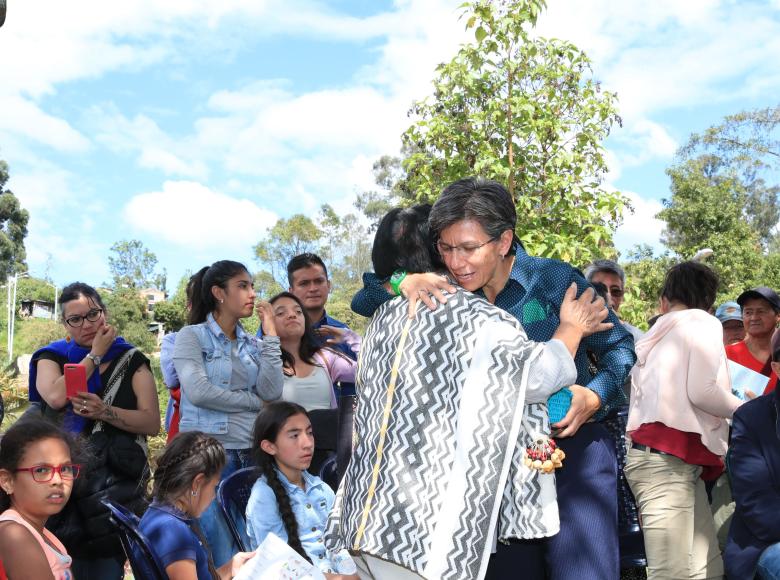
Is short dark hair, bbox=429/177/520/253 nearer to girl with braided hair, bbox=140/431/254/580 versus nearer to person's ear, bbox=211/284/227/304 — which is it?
girl with braided hair, bbox=140/431/254/580

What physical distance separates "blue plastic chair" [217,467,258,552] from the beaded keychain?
2117 millimetres

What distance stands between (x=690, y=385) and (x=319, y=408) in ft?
6.88

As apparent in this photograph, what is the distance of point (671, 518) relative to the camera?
421cm

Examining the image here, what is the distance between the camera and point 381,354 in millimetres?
2393

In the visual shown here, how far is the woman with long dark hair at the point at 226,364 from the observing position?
4.76 m

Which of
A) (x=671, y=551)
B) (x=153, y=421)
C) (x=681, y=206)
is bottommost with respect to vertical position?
(x=671, y=551)

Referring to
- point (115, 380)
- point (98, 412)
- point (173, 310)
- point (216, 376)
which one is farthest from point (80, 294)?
point (173, 310)

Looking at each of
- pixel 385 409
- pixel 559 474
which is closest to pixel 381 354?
pixel 385 409

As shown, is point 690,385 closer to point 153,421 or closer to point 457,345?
point 457,345

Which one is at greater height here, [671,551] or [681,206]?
[681,206]

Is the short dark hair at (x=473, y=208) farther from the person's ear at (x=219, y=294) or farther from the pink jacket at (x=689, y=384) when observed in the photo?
the person's ear at (x=219, y=294)

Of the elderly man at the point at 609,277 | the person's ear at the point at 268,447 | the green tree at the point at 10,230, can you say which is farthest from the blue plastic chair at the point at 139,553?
the green tree at the point at 10,230

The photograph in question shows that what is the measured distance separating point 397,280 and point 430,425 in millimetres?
457

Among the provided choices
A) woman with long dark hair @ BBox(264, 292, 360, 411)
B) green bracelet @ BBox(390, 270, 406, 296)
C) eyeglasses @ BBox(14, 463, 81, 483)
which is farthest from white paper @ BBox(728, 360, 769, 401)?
eyeglasses @ BBox(14, 463, 81, 483)
